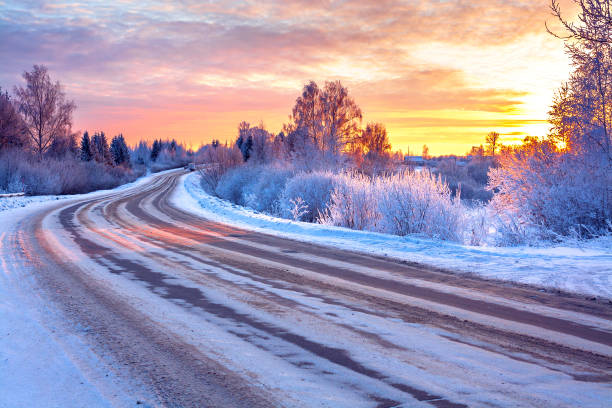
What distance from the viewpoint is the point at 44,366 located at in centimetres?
323

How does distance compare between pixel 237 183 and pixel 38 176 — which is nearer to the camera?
pixel 237 183

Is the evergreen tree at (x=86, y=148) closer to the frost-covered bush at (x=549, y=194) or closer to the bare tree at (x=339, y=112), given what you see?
the bare tree at (x=339, y=112)

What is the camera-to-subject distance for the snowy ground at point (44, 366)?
9.02 feet

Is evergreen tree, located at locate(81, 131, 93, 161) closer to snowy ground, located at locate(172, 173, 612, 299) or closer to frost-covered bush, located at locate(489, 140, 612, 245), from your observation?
snowy ground, located at locate(172, 173, 612, 299)

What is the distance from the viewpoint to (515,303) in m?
4.94

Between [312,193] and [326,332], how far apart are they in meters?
14.7

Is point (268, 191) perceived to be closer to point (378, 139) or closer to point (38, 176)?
point (38, 176)

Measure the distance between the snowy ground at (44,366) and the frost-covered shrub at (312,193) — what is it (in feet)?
44.1

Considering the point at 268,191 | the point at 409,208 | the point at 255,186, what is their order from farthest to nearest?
the point at 255,186 < the point at 268,191 < the point at 409,208

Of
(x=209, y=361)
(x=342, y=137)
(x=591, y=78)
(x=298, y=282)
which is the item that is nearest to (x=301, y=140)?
(x=342, y=137)

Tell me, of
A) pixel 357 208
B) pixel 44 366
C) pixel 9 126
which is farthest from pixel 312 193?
pixel 9 126

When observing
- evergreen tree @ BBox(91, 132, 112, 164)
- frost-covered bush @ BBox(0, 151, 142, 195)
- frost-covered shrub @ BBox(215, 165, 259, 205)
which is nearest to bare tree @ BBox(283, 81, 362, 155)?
frost-covered shrub @ BBox(215, 165, 259, 205)

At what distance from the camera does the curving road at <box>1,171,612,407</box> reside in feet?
9.22

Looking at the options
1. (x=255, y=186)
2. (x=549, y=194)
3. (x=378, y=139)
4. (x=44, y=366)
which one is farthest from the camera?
(x=378, y=139)
